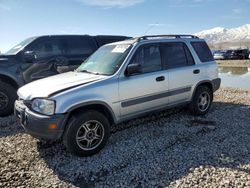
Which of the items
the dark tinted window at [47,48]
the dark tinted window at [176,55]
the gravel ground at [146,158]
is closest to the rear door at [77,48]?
the dark tinted window at [47,48]

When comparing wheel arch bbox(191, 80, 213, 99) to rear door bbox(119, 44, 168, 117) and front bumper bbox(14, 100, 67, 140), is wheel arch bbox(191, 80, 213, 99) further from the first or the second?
front bumper bbox(14, 100, 67, 140)

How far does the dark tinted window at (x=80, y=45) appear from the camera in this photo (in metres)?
7.45

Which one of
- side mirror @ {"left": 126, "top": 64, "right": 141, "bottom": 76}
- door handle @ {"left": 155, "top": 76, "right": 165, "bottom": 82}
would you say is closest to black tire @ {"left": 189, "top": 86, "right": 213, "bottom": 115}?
door handle @ {"left": 155, "top": 76, "right": 165, "bottom": 82}

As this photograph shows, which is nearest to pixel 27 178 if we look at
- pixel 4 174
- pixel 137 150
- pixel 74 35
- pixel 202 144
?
pixel 4 174

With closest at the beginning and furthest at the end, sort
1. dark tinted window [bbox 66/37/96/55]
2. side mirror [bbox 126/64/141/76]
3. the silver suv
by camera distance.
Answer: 1. the silver suv
2. side mirror [bbox 126/64/141/76]
3. dark tinted window [bbox 66/37/96/55]

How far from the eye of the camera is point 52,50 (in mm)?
7129

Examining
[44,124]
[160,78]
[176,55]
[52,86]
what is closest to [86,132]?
[44,124]

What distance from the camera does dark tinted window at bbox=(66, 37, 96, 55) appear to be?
7449 millimetres

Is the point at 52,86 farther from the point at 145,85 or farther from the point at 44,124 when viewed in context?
the point at 145,85

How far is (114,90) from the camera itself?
4398 mm

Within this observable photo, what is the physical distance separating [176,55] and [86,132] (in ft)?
8.93

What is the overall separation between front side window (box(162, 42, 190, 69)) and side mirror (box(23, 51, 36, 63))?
3462 millimetres

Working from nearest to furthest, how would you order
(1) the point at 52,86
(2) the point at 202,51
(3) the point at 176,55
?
(1) the point at 52,86, (3) the point at 176,55, (2) the point at 202,51

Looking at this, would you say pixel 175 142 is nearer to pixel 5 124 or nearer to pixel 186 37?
pixel 186 37
